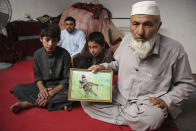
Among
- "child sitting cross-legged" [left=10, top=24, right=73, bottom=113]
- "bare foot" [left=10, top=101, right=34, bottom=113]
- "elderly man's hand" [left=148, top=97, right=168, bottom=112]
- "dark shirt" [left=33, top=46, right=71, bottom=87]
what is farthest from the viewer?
"dark shirt" [left=33, top=46, right=71, bottom=87]

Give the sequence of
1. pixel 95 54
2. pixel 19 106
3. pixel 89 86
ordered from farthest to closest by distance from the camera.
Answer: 1. pixel 95 54
2. pixel 19 106
3. pixel 89 86

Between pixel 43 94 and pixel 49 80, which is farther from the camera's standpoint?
pixel 49 80

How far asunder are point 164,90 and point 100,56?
1.21m

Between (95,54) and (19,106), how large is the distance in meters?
1.22

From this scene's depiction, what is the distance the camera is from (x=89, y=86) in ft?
4.95

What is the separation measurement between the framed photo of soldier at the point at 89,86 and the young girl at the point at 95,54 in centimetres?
86

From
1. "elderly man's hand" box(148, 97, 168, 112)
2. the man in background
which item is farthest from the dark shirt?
the man in background

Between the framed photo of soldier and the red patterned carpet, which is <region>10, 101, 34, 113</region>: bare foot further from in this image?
the framed photo of soldier

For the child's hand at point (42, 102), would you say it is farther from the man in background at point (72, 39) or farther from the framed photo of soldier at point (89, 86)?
the man in background at point (72, 39)

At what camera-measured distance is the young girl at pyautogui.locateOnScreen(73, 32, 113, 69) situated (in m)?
2.31

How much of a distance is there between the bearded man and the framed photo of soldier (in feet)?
0.34

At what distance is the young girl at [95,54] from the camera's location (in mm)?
2311

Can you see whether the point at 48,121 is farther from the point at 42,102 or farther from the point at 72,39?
the point at 72,39

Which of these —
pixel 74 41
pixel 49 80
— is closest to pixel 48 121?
pixel 49 80
